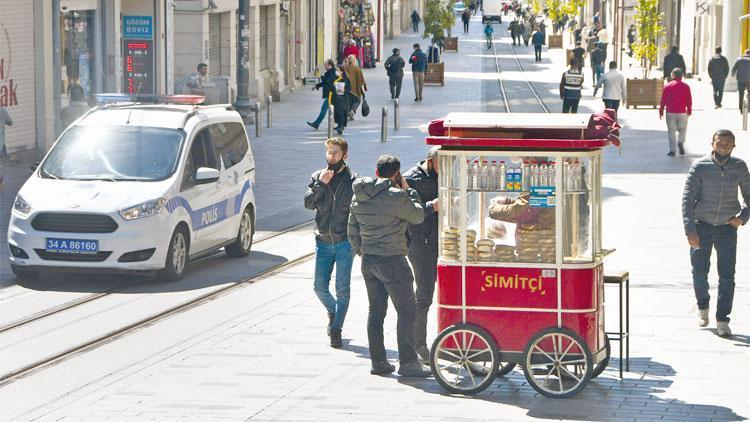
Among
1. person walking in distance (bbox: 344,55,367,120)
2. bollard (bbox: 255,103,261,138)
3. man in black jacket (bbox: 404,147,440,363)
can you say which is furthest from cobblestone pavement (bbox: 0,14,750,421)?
person walking in distance (bbox: 344,55,367,120)

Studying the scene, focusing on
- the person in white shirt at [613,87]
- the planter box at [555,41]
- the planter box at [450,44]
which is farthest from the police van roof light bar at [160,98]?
the planter box at [555,41]

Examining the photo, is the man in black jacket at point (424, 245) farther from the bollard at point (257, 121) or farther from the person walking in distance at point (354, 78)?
the person walking in distance at point (354, 78)

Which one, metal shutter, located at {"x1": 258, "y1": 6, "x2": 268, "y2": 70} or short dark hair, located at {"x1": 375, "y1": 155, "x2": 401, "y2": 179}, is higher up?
metal shutter, located at {"x1": 258, "y1": 6, "x2": 268, "y2": 70}

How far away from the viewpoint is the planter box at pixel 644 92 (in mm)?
42531

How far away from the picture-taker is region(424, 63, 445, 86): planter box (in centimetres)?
5406

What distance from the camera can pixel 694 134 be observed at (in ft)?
114

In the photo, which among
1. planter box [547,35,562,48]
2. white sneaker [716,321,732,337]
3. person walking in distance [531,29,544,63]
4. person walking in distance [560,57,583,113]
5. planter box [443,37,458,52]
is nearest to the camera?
white sneaker [716,321,732,337]

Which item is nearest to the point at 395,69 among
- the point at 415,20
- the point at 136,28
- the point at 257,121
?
the point at 136,28

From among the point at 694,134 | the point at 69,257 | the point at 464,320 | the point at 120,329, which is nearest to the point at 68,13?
the point at 694,134

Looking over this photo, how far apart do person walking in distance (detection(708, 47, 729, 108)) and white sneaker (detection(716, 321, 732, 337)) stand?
29779 mm

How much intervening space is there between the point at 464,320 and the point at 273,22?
38.7m

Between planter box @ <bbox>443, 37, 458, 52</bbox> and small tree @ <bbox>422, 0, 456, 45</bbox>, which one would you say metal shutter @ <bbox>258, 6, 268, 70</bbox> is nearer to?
small tree @ <bbox>422, 0, 456, 45</bbox>

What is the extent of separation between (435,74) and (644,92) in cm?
1278

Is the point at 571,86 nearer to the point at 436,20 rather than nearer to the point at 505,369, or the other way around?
the point at 505,369
